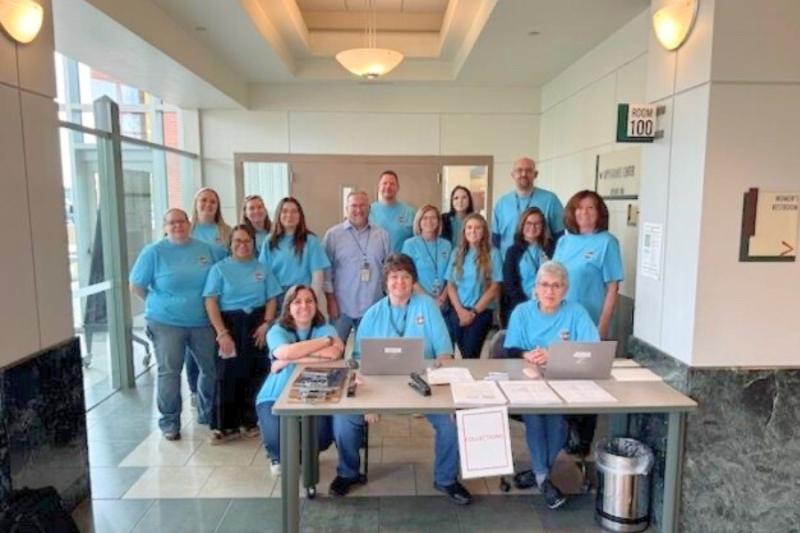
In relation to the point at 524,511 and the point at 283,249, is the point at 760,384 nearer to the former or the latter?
the point at 524,511

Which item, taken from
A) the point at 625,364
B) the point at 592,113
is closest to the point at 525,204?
the point at 592,113

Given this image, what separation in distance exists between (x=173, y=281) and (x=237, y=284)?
38 centimetres

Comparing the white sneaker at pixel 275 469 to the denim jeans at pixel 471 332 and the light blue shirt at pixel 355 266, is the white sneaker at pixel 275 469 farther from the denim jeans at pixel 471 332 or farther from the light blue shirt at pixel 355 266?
the denim jeans at pixel 471 332

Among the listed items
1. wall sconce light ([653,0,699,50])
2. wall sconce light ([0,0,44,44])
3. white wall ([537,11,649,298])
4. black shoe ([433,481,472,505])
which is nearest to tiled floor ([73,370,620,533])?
black shoe ([433,481,472,505])

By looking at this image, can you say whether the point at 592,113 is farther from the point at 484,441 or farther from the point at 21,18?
the point at 21,18

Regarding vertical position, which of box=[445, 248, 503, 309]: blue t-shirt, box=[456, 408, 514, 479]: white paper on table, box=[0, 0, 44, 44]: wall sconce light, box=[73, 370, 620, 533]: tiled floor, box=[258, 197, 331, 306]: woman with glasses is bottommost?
box=[73, 370, 620, 533]: tiled floor

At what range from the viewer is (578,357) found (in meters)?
2.51

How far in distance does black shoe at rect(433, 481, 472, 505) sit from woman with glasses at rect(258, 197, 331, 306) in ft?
4.93

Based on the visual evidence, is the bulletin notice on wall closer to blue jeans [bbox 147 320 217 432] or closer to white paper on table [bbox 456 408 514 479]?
white paper on table [bbox 456 408 514 479]

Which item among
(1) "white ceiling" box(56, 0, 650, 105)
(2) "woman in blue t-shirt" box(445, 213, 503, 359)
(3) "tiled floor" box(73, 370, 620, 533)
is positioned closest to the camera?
(3) "tiled floor" box(73, 370, 620, 533)

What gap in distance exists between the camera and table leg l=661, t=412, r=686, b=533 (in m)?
2.36

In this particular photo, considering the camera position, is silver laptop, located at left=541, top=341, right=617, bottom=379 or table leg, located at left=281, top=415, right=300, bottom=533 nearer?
table leg, located at left=281, top=415, right=300, bottom=533

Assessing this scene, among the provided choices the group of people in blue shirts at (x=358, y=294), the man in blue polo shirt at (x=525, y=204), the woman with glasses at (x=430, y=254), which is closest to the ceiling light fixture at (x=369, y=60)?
the group of people in blue shirts at (x=358, y=294)

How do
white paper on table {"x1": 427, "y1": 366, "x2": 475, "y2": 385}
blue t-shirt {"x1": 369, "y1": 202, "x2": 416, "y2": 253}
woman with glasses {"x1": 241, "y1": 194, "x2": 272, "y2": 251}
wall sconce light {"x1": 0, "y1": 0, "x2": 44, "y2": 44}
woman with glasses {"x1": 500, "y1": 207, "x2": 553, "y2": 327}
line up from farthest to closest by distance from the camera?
blue t-shirt {"x1": 369, "y1": 202, "x2": 416, "y2": 253} < woman with glasses {"x1": 241, "y1": 194, "x2": 272, "y2": 251} < woman with glasses {"x1": 500, "y1": 207, "x2": 553, "y2": 327} < white paper on table {"x1": 427, "y1": 366, "x2": 475, "y2": 385} < wall sconce light {"x1": 0, "y1": 0, "x2": 44, "y2": 44}
